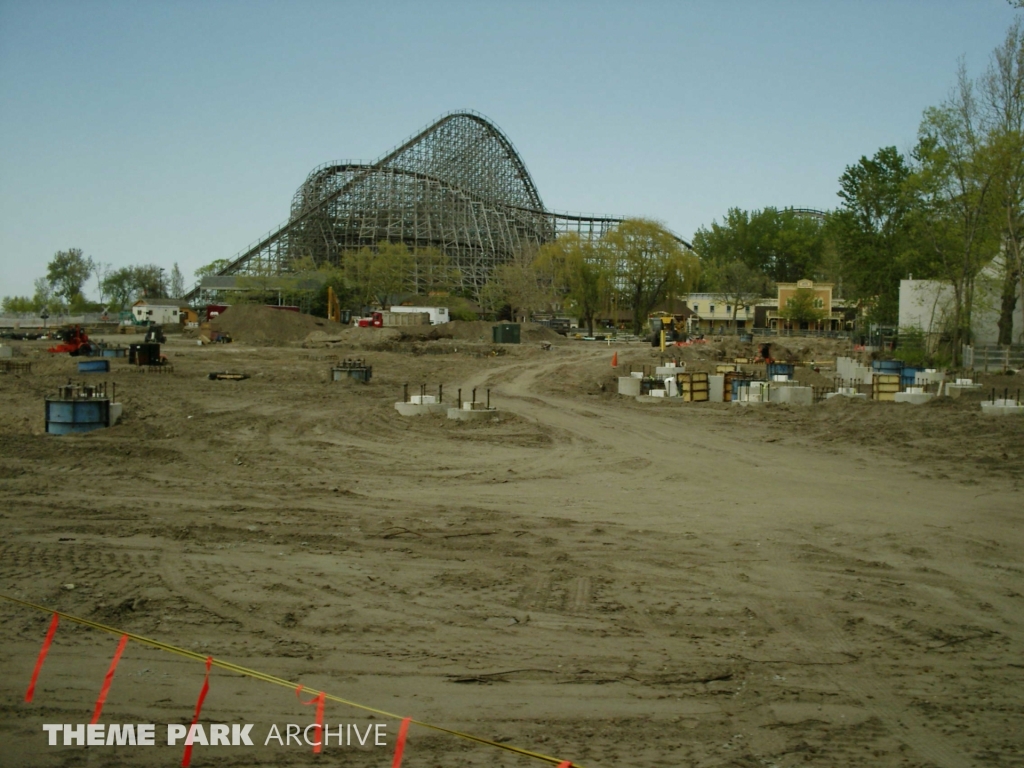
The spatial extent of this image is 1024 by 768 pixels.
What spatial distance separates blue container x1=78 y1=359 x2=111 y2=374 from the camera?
90.9 ft

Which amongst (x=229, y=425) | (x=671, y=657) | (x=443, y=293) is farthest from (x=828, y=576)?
(x=443, y=293)

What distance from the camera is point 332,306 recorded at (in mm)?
64062

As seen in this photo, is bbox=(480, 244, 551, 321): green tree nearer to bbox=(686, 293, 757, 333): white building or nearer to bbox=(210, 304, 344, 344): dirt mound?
bbox=(686, 293, 757, 333): white building

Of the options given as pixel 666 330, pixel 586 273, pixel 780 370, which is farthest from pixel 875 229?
pixel 780 370

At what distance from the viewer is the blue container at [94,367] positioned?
90.9ft

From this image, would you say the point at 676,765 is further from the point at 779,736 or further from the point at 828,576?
the point at 828,576

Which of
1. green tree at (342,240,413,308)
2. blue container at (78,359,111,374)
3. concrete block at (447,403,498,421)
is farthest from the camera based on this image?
green tree at (342,240,413,308)

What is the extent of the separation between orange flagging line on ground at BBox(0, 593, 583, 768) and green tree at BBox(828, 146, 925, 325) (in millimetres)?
49524

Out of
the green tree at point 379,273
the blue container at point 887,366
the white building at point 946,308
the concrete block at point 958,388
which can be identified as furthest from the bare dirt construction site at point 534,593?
the green tree at point 379,273

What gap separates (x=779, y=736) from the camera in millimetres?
4562

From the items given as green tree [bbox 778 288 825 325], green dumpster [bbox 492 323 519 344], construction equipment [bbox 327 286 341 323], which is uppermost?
green tree [bbox 778 288 825 325]

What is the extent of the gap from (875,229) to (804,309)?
21715 millimetres

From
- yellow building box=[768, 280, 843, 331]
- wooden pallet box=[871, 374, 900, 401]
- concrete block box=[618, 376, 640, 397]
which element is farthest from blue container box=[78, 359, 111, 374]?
yellow building box=[768, 280, 843, 331]

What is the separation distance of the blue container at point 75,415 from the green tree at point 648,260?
50519 mm
